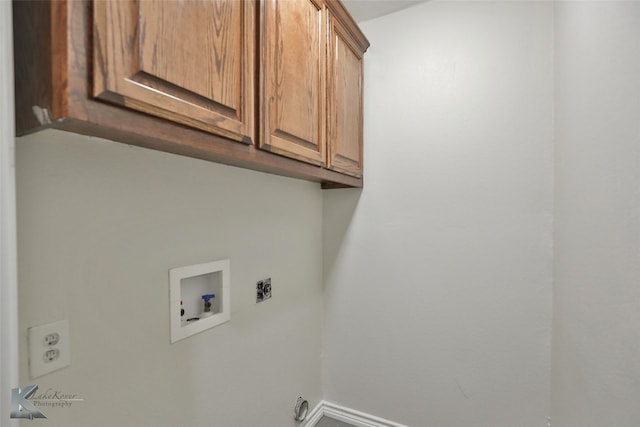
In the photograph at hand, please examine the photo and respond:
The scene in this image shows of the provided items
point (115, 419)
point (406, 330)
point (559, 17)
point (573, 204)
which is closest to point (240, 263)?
point (115, 419)

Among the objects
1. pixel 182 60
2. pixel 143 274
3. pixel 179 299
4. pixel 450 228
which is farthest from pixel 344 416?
pixel 182 60

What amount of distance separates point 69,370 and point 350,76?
1600 millimetres

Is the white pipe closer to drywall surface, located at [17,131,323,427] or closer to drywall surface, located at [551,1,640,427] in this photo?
drywall surface, located at [17,131,323,427]

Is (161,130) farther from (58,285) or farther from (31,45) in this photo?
(58,285)

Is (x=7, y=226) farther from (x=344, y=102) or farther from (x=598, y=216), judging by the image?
(x=598, y=216)

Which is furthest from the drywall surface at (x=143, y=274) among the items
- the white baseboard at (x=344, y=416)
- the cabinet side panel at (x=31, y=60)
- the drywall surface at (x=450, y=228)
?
the drywall surface at (x=450, y=228)

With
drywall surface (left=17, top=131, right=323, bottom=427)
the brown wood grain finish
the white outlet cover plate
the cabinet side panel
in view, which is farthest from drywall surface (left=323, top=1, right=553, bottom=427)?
the cabinet side panel

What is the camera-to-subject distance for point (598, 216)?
874 mm

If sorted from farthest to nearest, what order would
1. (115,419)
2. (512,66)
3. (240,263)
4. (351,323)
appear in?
(351,323)
(512,66)
(240,263)
(115,419)

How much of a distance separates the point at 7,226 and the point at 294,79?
0.89 metres

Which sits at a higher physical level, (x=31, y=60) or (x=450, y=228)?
(x=31, y=60)

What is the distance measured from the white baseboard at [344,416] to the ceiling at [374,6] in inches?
94.2

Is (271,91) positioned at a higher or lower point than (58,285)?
higher

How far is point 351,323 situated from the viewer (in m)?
1.85
